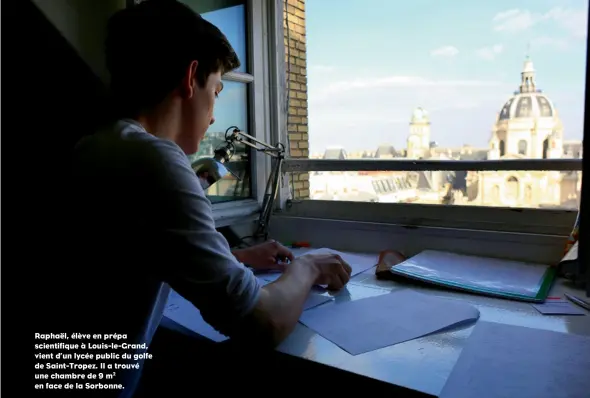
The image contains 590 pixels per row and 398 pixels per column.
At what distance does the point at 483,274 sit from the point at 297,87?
118 cm

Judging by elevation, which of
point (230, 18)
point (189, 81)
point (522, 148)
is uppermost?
point (230, 18)

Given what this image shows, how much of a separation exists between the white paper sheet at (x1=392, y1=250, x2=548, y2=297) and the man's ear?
0.74m

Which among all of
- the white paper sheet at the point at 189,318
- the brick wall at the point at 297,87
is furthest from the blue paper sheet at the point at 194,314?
the brick wall at the point at 297,87

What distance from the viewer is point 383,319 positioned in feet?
3.20

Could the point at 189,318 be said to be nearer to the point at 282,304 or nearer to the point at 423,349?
the point at 282,304

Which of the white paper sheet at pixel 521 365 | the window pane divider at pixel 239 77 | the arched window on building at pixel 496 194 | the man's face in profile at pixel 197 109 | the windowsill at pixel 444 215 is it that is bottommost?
the white paper sheet at pixel 521 365

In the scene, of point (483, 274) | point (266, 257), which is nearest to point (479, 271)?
point (483, 274)

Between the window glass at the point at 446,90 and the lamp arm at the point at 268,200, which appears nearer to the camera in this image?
the window glass at the point at 446,90

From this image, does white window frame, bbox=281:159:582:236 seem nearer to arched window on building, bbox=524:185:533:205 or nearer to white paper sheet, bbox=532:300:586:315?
arched window on building, bbox=524:185:533:205

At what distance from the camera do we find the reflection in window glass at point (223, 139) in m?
1.80

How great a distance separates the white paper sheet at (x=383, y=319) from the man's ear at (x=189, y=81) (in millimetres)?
548

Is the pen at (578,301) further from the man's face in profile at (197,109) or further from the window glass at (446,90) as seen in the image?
the man's face in profile at (197,109)

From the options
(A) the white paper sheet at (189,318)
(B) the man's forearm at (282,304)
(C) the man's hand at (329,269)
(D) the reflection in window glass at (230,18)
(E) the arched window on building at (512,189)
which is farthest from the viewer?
(D) the reflection in window glass at (230,18)

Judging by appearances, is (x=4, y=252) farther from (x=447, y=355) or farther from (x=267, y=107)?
(x=267, y=107)
